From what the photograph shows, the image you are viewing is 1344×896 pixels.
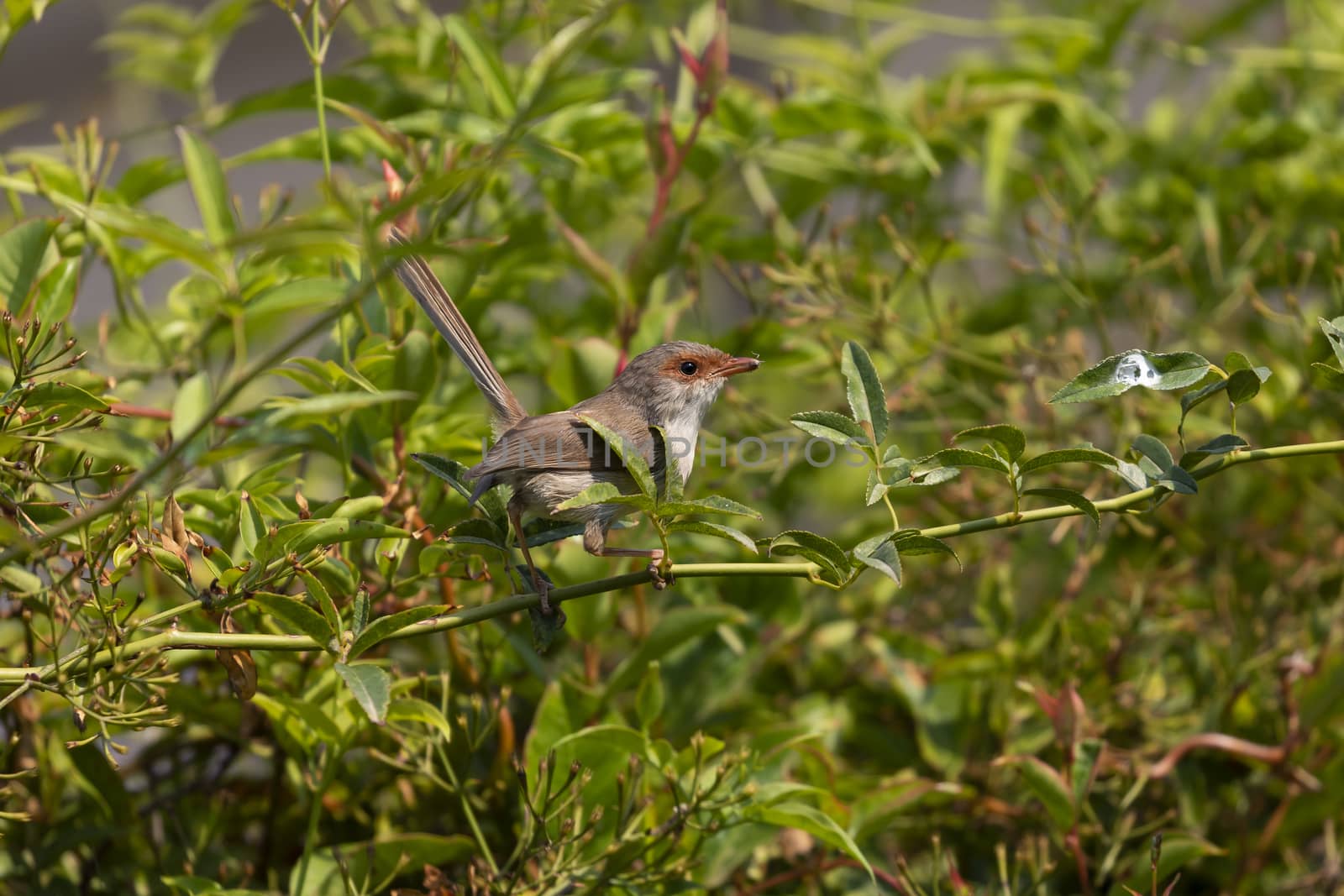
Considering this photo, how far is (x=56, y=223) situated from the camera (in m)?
1.62

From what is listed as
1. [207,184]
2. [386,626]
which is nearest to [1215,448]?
[386,626]

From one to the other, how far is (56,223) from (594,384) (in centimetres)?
77

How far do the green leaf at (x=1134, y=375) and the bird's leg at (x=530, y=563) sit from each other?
1.94 feet

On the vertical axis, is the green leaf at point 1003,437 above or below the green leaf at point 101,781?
above

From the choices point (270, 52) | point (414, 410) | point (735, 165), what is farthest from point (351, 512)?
point (270, 52)

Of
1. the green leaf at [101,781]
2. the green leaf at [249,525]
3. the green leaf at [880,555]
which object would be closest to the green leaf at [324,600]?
the green leaf at [249,525]

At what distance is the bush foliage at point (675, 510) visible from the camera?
135 centimetres

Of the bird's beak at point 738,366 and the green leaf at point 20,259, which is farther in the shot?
the bird's beak at point 738,366

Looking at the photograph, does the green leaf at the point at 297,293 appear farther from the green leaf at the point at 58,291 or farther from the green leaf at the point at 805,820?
the green leaf at the point at 805,820

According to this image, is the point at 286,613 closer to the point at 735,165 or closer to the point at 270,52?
the point at 735,165

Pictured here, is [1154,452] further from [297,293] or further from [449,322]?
[297,293]

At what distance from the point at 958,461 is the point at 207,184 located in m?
1.14

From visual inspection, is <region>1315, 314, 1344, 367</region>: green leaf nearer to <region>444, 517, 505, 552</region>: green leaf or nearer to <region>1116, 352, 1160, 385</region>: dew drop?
<region>1116, 352, 1160, 385</region>: dew drop

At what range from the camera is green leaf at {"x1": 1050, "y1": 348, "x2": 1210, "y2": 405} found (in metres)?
1.28
